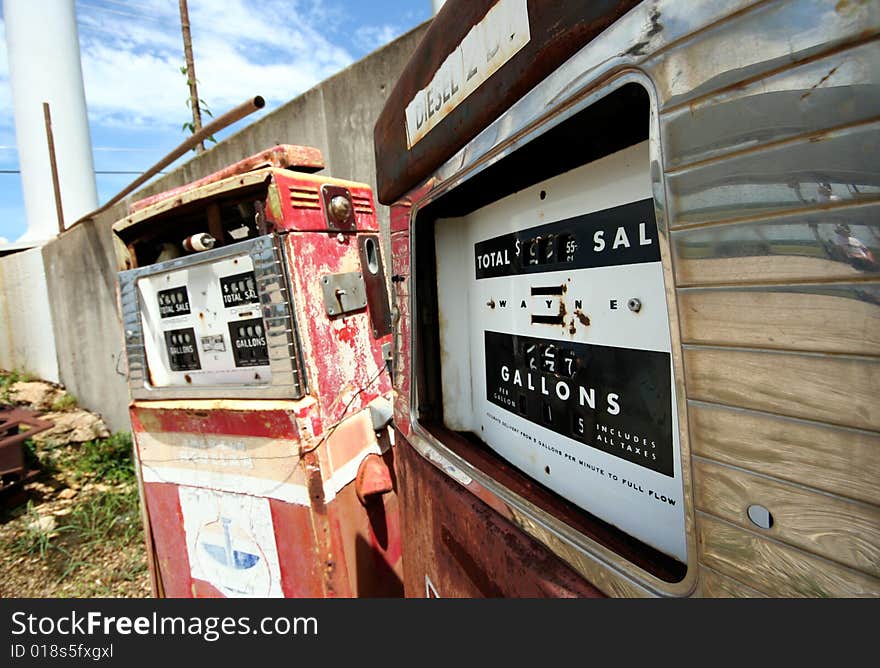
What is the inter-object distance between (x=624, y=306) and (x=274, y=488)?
47.9 inches

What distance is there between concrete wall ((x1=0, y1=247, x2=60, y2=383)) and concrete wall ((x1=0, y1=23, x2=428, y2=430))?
5 cm

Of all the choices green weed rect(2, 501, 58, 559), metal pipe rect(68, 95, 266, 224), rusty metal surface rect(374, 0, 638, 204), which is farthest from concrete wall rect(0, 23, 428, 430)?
rusty metal surface rect(374, 0, 638, 204)

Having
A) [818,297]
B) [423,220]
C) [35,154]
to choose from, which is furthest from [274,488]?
[35,154]

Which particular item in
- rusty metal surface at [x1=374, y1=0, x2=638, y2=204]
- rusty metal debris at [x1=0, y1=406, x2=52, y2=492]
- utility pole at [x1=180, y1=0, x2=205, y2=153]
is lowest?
rusty metal debris at [x1=0, y1=406, x2=52, y2=492]

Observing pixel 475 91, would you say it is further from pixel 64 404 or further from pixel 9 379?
pixel 9 379

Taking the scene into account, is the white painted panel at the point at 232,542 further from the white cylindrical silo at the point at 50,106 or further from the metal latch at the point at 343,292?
the white cylindrical silo at the point at 50,106

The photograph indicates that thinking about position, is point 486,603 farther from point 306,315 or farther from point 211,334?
point 211,334

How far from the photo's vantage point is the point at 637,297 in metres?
0.58

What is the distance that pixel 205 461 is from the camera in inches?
63.4

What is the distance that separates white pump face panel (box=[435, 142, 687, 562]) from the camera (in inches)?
22.3

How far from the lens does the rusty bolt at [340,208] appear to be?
1.54 m

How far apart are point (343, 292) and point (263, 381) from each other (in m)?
0.36

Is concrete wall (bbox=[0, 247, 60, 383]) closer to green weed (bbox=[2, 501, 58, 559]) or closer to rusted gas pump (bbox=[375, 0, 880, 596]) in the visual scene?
green weed (bbox=[2, 501, 58, 559])

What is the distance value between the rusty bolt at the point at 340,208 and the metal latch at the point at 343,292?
0.17 metres
